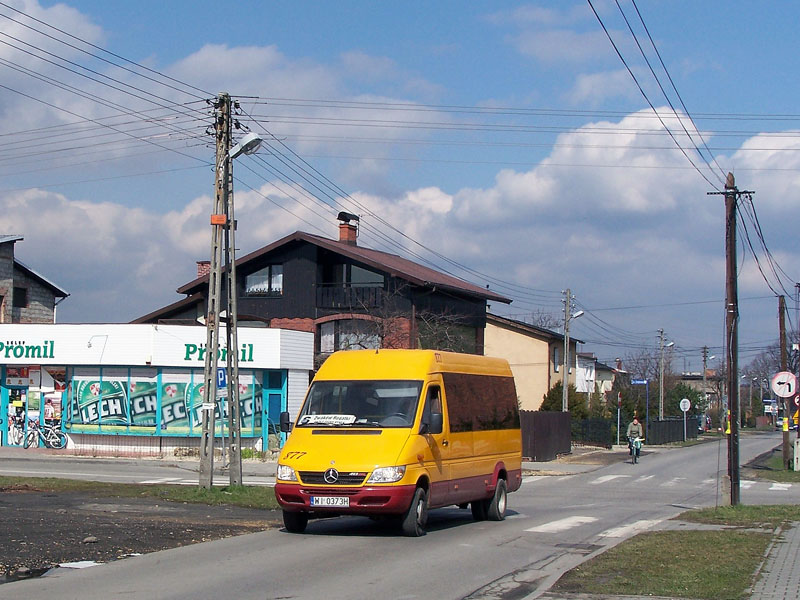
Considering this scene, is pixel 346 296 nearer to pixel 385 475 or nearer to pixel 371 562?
pixel 385 475

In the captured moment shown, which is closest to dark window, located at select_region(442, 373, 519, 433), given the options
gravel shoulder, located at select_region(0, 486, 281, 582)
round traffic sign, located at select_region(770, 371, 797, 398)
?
gravel shoulder, located at select_region(0, 486, 281, 582)

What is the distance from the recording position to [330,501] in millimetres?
13125

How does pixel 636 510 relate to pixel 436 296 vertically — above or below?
below

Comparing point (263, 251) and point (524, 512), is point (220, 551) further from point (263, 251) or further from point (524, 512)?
point (263, 251)

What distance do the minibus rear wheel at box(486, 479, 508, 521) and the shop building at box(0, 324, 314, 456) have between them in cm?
1901

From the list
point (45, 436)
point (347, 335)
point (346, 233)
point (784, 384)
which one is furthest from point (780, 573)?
point (346, 233)

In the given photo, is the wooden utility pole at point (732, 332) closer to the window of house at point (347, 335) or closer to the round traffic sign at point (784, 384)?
the round traffic sign at point (784, 384)

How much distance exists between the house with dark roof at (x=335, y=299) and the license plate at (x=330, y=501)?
30.8 metres

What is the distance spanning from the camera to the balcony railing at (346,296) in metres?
46.1

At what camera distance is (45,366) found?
36938mm

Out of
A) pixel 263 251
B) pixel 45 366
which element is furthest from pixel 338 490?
pixel 263 251

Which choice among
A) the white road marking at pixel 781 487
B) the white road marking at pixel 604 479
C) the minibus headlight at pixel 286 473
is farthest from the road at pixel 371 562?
the white road marking at pixel 604 479

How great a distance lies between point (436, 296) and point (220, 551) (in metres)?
36.2

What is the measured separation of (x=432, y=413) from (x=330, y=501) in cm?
205
